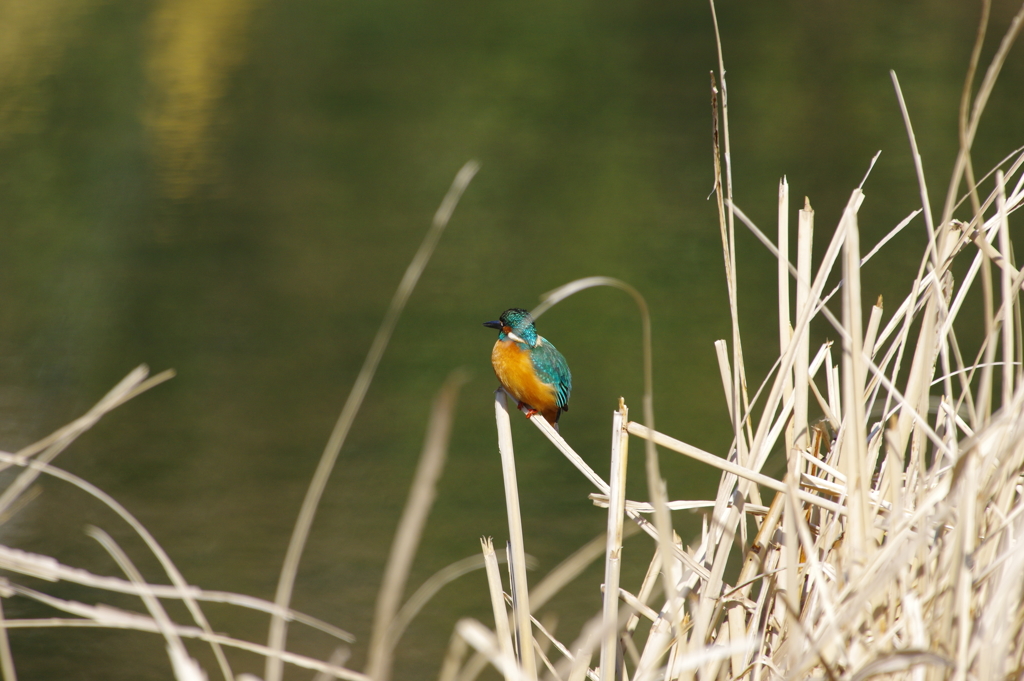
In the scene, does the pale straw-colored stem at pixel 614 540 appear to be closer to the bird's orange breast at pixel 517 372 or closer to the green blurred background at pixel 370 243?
the bird's orange breast at pixel 517 372

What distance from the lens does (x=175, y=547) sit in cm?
537

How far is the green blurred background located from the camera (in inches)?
220

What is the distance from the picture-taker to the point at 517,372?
107 inches

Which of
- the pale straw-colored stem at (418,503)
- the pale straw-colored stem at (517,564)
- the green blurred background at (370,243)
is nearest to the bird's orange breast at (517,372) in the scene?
the pale straw-colored stem at (517,564)

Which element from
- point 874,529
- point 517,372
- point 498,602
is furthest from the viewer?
point 517,372

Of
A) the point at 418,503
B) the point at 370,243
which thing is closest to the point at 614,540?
the point at 418,503

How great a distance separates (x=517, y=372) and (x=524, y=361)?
4 cm

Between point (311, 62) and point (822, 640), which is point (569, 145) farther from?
point (822, 640)

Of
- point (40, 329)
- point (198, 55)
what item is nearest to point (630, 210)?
point (40, 329)

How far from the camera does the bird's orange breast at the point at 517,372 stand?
2.73 m

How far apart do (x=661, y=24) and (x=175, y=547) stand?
1619cm

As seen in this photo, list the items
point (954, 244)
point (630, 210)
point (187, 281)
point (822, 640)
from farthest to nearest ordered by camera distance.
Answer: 1. point (630, 210)
2. point (187, 281)
3. point (954, 244)
4. point (822, 640)

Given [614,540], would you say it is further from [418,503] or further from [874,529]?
[418,503]

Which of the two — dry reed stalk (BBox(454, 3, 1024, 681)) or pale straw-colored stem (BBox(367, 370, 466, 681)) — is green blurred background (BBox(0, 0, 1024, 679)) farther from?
pale straw-colored stem (BBox(367, 370, 466, 681))
